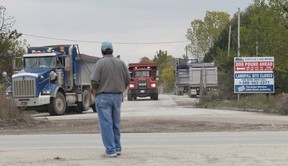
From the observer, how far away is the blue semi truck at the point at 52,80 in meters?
23.1

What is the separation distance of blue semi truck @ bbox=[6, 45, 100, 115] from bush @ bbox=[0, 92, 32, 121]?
16.3 feet

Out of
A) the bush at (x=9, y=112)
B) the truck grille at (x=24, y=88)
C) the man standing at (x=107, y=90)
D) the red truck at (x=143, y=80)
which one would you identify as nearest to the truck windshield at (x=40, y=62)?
the truck grille at (x=24, y=88)

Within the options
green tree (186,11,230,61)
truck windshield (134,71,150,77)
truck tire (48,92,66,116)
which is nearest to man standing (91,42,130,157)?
truck tire (48,92,66,116)

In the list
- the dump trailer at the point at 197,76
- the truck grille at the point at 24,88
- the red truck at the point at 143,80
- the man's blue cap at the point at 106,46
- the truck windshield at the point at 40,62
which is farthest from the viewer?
the dump trailer at the point at 197,76

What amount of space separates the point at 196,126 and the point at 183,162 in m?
6.79

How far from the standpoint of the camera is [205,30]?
81000mm

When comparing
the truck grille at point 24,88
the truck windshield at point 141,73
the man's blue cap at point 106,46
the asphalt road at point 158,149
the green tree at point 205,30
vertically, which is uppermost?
the green tree at point 205,30

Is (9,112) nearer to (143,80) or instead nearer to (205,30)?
(143,80)

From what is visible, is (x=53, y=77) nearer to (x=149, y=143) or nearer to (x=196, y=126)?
(x=196, y=126)

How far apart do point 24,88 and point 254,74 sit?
11123mm

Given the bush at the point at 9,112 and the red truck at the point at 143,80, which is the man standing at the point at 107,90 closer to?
the bush at the point at 9,112

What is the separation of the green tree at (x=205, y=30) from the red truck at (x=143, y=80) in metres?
39.5

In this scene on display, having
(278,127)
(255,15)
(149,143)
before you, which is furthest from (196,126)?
(255,15)

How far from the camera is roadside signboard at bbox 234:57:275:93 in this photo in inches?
977
